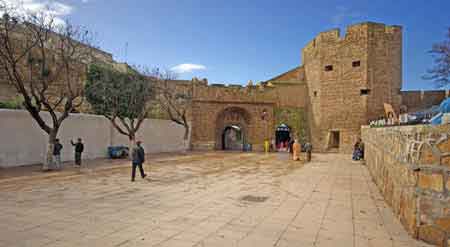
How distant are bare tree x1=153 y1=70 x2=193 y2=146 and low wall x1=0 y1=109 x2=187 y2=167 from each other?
5.43 feet

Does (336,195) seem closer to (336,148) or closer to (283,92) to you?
(336,148)

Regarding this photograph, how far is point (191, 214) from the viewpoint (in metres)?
5.61

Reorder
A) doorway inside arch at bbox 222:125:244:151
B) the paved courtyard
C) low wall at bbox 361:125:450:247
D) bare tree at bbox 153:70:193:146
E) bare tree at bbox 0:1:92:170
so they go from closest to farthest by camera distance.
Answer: low wall at bbox 361:125:450:247, the paved courtyard, bare tree at bbox 0:1:92:170, bare tree at bbox 153:70:193:146, doorway inside arch at bbox 222:125:244:151

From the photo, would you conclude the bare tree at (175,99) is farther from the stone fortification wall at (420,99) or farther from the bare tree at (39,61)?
the stone fortification wall at (420,99)

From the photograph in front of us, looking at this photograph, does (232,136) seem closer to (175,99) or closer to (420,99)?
(175,99)

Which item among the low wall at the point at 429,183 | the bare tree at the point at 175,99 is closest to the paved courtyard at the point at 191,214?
the low wall at the point at 429,183

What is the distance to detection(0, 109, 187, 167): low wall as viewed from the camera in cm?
1155

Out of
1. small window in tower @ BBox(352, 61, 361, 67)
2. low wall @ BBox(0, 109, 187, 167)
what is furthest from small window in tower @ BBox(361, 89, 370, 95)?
low wall @ BBox(0, 109, 187, 167)

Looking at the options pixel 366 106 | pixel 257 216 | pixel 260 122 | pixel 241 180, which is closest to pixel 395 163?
pixel 257 216

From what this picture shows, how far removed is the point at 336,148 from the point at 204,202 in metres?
21.2

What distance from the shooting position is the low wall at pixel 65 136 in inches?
455

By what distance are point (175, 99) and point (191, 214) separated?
20.8 meters

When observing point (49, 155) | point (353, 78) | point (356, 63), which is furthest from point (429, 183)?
point (356, 63)

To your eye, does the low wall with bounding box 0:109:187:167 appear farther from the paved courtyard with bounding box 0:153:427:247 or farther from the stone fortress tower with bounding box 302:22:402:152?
the stone fortress tower with bounding box 302:22:402:152
